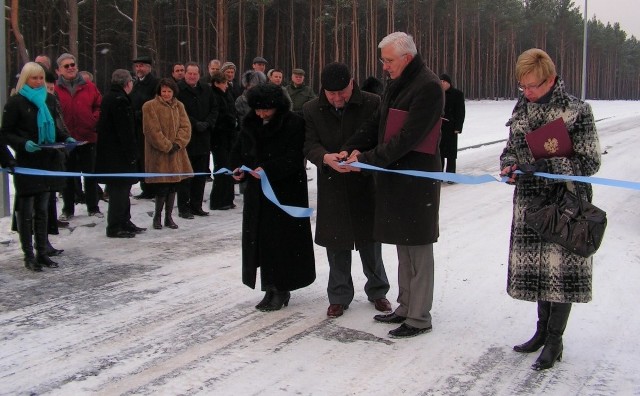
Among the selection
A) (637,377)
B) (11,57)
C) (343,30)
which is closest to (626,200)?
(637,377)

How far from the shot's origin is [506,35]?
78.6 m

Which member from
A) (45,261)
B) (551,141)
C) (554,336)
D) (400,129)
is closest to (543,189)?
(551,141)

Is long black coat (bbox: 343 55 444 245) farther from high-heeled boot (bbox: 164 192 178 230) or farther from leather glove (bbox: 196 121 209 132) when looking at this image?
leather glove (bbox: 196 121 209 132)

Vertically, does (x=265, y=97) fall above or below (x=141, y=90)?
below

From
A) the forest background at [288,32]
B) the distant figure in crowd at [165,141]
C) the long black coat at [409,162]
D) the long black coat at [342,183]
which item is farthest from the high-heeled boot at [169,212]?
the forest background at [288,32]

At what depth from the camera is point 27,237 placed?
7152mm

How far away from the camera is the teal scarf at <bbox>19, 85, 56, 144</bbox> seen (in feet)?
23.2

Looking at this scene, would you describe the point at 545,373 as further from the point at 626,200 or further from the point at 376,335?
the point at 626,200

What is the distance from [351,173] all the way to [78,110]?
5.62 meters

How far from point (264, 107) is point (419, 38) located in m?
58.8

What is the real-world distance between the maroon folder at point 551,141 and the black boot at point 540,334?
1.00 meters

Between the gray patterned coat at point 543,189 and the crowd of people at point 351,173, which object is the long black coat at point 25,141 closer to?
the crowd of people at point 351,173

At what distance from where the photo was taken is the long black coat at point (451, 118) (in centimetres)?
1252

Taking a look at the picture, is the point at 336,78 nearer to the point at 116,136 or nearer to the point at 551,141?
the point at 551,141
